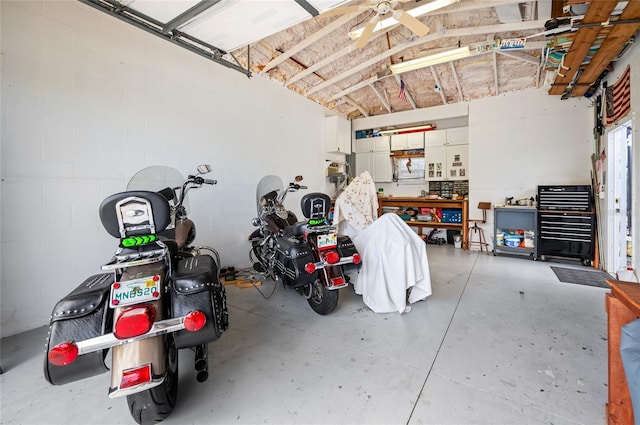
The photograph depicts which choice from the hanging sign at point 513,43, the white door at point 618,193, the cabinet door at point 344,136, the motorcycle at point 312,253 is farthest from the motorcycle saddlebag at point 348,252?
the cabinet door at point 344,136

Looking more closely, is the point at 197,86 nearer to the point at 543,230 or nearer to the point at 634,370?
the point at 634,370

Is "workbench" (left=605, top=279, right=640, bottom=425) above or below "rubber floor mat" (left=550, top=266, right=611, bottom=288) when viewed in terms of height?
above

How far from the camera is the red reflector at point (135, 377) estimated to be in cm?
107

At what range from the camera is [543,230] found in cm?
445

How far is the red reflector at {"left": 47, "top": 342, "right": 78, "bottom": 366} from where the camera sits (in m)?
1.01

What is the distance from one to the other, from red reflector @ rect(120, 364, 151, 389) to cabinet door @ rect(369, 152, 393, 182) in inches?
259

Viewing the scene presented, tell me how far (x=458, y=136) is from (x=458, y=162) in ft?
1.95

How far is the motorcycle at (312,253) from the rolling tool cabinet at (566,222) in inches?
158

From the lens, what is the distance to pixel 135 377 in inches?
42.9

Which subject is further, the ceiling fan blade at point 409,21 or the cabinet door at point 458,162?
the cabinet door at point 458,162

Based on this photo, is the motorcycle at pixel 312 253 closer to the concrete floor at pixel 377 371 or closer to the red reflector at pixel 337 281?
the red reflector at pixel 337 281

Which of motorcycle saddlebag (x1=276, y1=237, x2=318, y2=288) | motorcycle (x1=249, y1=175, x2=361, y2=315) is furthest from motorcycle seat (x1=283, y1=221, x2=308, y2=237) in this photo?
motorcycle saddlebag (x1=276, y1=237, x2=318, y2=288)

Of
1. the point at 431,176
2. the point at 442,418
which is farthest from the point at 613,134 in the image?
the point at 442,418

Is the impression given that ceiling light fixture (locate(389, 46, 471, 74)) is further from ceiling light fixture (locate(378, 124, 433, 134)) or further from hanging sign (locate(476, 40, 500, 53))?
ceiling light fixture (locate(378, 124, 433, 134))
